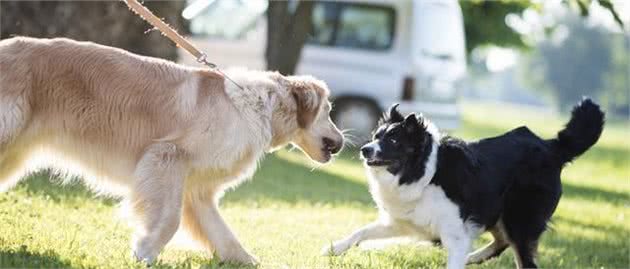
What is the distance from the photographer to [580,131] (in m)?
7.77

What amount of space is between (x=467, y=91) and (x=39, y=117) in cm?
13641

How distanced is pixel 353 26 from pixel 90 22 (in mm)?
7700

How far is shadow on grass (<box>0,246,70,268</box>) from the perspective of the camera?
5.86 m

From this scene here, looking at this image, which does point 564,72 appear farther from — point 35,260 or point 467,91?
point 35,260

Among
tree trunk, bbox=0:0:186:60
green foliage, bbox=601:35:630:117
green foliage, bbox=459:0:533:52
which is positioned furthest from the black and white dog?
green foliage, bbox=601:35:630:117

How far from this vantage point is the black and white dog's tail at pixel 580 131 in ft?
25.4

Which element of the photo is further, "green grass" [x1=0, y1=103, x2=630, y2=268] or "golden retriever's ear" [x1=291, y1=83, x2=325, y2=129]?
"golden retriever's ear" [x1=291, y1=83, x2=325, y2=129]

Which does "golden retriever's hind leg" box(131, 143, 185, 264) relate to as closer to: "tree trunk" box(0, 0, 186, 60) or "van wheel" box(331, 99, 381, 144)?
"tree trunk" box(0, 0, 186, 60)

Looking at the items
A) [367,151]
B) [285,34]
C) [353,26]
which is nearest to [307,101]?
[367,151]

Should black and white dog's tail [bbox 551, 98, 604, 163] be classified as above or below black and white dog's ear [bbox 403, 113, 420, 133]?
below

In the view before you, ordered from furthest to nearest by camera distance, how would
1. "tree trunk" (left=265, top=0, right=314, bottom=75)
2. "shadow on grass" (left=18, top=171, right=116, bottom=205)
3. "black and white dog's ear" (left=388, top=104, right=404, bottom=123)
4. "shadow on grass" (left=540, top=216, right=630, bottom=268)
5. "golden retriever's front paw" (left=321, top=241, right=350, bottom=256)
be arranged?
"tree trunk" (left=265, top=0, right=314, bottom=75) → "shadow on grass" (left=18, top=171, right=116, bottom=205) → "shadow on grass" (left=540, top=216, right=630, bottom=268) → "golden retriever's front paw" (left=321, top=241, right=350, bottom=256) → "black and white dog's ear" (left=388, top=104, right=404, bottom=123)

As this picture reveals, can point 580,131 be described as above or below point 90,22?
above

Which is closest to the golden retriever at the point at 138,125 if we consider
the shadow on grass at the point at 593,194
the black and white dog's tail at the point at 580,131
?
the black and white dog's tail at the point at 580,131

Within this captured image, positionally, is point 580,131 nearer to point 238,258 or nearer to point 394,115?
point 394,115
